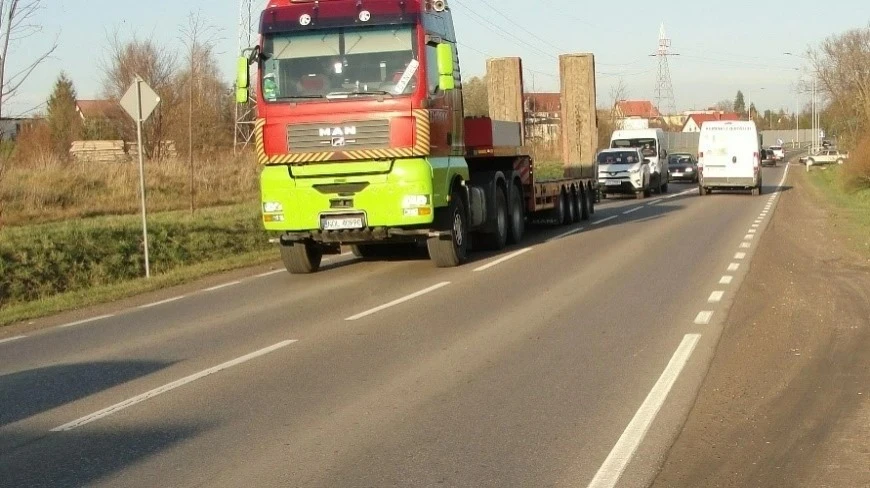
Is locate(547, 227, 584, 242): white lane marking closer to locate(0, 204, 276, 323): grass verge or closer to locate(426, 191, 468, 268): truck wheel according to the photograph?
locate(426, 191, 468, 268): truck wheel

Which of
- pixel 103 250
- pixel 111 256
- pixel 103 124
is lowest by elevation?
pixel 111 256

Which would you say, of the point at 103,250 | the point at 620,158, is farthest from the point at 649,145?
the point at 103,250

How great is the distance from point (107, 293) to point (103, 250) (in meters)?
6.47

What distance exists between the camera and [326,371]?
9.48m

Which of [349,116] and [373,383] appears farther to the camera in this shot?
[349,116]

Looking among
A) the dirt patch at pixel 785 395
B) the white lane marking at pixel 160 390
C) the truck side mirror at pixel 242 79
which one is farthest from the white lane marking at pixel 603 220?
the white lane marking at pixel 160 390

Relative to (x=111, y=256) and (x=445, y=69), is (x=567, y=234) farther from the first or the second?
(x=111, y=256)

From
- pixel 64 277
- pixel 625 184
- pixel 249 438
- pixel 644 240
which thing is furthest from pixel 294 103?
pixel 625 184

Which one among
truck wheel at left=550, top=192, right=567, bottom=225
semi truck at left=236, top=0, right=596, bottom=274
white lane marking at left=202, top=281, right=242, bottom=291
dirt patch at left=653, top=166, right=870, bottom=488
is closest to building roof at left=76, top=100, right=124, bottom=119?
truck wheel at left=550, top=192, right=567, bottom=225

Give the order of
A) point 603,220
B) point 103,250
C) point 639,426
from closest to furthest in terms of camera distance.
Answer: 1. point 639,426
2. point 103,250
3. point 603,220

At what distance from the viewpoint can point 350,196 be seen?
1680cm

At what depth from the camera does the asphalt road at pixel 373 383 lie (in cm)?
662

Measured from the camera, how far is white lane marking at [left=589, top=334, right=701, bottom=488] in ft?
20.6

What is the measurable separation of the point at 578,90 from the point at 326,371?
909 inches
